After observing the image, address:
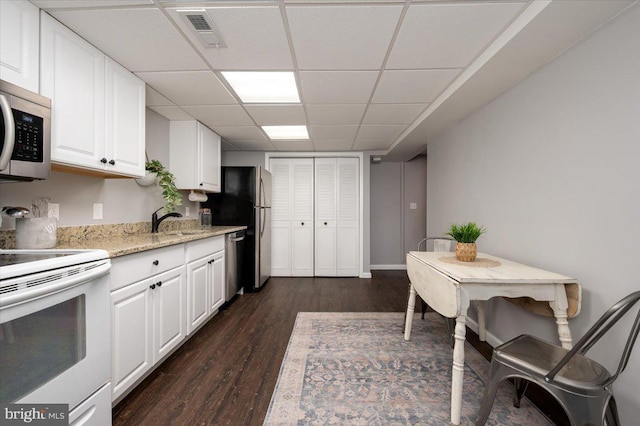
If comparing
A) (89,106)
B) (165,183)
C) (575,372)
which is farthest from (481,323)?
(89,106)

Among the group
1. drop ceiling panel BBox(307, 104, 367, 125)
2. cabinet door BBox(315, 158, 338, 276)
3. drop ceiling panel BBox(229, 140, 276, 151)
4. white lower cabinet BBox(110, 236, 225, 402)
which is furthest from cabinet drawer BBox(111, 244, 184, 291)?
cabinet door BBox(315, 158, 338, 276)

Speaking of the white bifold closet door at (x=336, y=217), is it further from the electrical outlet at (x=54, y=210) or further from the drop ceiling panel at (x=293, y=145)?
the electrical outlet at (x=54, y=210)

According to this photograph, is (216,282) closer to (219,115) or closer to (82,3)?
(219,115)

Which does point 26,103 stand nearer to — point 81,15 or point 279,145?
point 81,15

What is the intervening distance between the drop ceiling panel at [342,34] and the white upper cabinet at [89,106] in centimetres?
127

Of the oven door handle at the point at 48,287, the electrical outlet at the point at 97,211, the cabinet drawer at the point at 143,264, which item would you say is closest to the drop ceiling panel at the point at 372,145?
the cabinet drawer at the point at 143,264

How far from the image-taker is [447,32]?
157 centimetres

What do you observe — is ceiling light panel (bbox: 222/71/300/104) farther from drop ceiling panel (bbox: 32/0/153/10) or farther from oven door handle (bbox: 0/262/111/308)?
oven door handle (bbox: 0/262/111/308)

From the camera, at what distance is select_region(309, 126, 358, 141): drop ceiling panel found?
3.38 metres

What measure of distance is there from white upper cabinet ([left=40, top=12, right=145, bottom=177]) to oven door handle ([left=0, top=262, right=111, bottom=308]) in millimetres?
762

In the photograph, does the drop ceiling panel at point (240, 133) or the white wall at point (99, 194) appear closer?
the white wall at point (99, 194)

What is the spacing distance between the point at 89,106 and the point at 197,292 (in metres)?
1.57

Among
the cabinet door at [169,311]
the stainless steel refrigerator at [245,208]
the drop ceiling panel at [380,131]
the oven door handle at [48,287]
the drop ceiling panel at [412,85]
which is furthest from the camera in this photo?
the stainless steel refrigerator at [245,208]

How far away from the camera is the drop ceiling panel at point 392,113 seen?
2.67 meters
